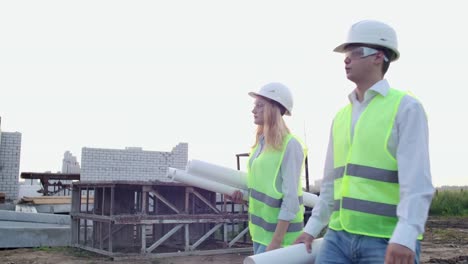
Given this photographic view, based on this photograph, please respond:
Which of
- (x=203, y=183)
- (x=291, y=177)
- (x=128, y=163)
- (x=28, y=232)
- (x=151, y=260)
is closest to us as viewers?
(x=291, y=177)

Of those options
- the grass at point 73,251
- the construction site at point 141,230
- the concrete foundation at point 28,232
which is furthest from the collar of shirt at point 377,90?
the concrete foundation at point 28,232

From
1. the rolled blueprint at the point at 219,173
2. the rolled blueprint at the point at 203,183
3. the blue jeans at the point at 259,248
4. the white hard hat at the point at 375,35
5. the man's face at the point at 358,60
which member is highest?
the white hard hat at the point at 375,35

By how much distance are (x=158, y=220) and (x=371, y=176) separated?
288 inches

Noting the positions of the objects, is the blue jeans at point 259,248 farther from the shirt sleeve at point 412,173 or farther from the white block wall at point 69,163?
the white block wall at point 69,163

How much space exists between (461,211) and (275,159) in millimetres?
21585

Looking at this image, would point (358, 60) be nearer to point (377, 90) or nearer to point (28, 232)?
point (377, 90)

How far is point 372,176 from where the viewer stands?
7.48ft

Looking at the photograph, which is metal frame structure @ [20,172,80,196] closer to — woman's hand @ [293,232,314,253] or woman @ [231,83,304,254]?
woman @ [231,83,304,254]

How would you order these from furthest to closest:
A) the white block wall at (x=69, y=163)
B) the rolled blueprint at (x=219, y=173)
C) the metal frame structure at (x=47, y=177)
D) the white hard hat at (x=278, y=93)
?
the white block wall at (x=69, y=163), the metal frame structure at (x=47, y=177), the rolled blueprint at (x=219, y=173), the white hard hat at (x=278, y=93)

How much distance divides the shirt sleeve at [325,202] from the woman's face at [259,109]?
95 centimetres

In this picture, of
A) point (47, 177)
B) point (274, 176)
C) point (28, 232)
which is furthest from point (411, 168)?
point (47, 177)

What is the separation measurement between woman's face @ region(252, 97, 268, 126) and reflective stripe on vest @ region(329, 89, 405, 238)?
1199mm

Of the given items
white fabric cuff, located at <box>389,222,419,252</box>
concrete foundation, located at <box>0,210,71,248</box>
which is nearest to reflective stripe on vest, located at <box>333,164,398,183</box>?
white fabric cuff, located at <box>389,222,419,252</box>

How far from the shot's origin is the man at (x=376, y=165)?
2.10m
